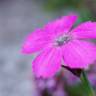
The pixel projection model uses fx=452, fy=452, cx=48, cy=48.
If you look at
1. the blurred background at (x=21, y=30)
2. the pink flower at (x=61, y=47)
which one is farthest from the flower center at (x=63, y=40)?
the blurred background at (x=21, y=30)

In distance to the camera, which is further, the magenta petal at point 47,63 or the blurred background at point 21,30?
the blurred background at point 21,30

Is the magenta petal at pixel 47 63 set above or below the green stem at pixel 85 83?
above

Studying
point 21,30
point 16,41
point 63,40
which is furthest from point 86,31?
point 21,30

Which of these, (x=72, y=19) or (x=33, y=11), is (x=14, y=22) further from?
(x=72, y=19)

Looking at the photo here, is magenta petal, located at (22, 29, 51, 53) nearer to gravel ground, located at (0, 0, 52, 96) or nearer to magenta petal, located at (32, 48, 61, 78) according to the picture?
magenta petal, located at (32, 48, 61, 78)

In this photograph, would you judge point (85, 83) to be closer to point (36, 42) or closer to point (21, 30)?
point (36, 42)

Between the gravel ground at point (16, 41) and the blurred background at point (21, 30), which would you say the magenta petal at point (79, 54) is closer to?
the blurred background at point (21, 30)

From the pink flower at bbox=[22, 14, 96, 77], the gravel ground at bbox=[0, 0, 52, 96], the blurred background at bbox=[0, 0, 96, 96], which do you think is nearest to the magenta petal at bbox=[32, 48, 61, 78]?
the pink flower at bbox=[22, 14, 96, 77]
